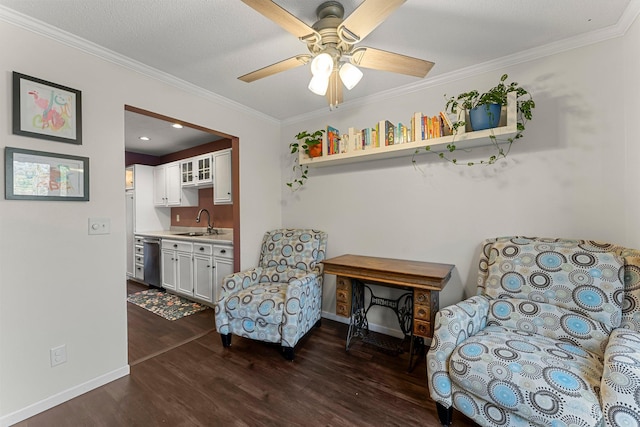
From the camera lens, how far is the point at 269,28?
1.71m

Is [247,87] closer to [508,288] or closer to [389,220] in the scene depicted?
[389,220]

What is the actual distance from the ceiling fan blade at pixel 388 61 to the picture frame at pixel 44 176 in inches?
76.3

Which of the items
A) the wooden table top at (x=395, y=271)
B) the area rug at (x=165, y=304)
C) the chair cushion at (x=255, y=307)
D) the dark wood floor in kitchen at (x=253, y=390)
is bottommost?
the dark wood floor in kitchen at (x=253, y=390)

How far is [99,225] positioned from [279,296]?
1.43m

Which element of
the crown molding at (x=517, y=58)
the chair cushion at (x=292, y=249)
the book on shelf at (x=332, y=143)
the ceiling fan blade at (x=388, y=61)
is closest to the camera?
the ceiling fan blade at (x=388, y=61)

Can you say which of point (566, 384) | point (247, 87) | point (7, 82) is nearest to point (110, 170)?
point (7, 82)

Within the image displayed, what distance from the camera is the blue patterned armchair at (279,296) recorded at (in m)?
2.21

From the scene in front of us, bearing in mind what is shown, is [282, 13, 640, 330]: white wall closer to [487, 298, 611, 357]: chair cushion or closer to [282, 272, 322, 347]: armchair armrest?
[487, 298, 611, 357]: chair cushion

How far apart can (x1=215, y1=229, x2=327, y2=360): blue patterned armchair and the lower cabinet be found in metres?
0.60

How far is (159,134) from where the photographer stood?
12.4 ft

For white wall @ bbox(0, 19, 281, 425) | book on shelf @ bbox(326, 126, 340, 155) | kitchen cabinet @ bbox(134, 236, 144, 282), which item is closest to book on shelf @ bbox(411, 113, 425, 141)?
book on shelf @ bbox(326, 126, 340, 155)

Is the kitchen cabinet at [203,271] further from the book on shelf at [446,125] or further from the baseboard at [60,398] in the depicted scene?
the book on shelf at [446,125]

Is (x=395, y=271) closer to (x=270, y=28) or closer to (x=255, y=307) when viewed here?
(x=255, y=307)

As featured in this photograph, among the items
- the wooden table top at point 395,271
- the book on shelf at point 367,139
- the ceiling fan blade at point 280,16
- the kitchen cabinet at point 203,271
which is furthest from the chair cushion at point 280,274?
the ceiling fan blade at point 280,16
